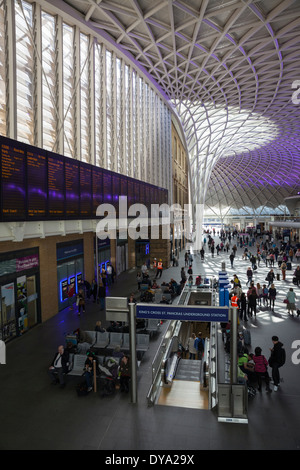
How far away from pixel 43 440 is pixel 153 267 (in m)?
23.5

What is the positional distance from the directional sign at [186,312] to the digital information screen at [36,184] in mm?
5543

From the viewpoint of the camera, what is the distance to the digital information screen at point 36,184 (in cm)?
1102

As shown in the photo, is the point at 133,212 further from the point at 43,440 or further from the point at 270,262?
the point at 270,262

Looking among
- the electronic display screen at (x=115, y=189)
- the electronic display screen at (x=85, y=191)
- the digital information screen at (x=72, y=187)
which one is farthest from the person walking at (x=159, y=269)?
the digital information screen at (x=72, y=187)

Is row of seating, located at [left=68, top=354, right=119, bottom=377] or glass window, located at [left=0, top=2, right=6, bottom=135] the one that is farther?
glass window, located at [left=0, top=2, right=6, bottom=135]

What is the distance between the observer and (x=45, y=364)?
35.4 ft

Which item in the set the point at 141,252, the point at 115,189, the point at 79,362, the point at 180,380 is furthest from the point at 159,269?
the point at 79,362

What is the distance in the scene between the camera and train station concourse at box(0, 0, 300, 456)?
301 inches

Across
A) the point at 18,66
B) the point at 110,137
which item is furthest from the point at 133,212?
the point at 18,66

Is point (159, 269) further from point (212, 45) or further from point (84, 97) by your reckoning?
point (212, 45)

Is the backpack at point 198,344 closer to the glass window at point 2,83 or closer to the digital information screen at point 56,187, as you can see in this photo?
the digital information screen at point 56,187

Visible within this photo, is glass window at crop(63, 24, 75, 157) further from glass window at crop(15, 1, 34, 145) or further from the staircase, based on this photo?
the staircase

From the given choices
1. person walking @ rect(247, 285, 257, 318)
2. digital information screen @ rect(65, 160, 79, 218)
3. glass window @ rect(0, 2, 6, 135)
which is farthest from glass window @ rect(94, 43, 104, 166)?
person walking @ rect(247, 285, 257, 318)

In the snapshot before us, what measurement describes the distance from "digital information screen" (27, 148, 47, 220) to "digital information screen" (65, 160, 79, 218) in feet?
5.42
